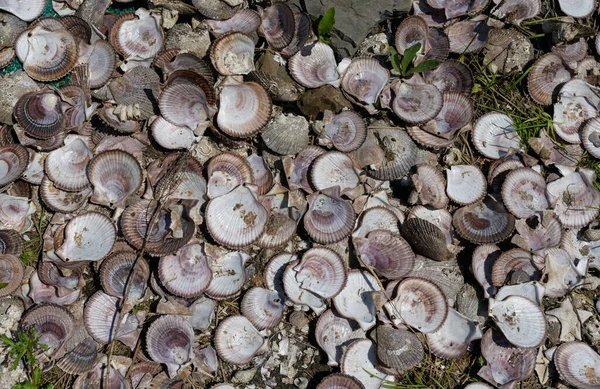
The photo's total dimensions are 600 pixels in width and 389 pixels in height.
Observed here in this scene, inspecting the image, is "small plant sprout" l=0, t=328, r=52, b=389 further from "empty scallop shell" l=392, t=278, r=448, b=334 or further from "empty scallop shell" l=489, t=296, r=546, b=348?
"empty scallop shell" l=489, t=296, r=546, b=348

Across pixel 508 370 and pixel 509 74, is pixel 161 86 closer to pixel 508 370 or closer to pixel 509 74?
pixel 509 74

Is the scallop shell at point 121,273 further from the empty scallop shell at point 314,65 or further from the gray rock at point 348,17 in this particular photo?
the gray rock at point 348,17

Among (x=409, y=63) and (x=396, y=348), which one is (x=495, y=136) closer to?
(x=409, y=63)

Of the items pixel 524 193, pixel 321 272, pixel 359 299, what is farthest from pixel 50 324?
pixel 524 193

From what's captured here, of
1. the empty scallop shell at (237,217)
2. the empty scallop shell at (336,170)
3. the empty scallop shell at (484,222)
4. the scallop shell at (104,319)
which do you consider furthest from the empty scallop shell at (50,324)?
the empty scallop shell at (484,222)

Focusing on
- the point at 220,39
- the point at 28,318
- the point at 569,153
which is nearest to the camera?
the point at 28,318

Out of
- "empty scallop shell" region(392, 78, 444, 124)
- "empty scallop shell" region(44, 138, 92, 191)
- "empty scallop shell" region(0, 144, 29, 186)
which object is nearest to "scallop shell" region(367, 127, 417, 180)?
"empty scallop shell" region(392, 78, 444, 124)

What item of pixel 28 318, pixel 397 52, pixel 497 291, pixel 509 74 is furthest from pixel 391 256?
pixel 28 318
